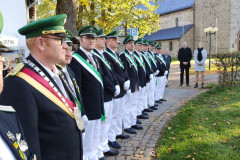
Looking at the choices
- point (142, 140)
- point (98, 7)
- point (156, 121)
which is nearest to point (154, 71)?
point (156, 121)

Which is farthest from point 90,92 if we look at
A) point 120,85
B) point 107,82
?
point 120,85

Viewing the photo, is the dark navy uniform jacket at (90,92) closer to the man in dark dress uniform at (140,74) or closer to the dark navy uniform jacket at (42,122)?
the dark navy uniform jacket at (42,122)

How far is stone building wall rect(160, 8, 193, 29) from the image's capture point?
145 ft

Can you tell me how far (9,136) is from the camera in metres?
1.16

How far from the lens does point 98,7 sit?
14250 mm

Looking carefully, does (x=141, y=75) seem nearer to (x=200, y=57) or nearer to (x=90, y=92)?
(x=90, y=92)

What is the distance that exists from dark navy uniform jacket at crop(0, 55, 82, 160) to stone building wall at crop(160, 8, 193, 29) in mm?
46102

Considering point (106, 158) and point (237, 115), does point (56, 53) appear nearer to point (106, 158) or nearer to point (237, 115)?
point (106, 158)

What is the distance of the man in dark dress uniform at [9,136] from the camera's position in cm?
110

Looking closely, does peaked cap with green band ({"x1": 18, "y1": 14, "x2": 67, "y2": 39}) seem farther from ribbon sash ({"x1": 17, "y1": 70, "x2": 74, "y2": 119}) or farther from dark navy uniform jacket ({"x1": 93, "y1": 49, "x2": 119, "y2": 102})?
dark navy uniform jacket ({"x1": 93, "y1": 49, "x2": 119, "y2": 102})

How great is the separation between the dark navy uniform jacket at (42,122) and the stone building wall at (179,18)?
46.1 m

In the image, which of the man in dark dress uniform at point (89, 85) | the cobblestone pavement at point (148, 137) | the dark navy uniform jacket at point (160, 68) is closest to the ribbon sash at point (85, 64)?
the man in dark dress uniform at point (89, 85)

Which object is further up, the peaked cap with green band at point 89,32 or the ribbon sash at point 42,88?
the peaked cap with green band at point 89,32

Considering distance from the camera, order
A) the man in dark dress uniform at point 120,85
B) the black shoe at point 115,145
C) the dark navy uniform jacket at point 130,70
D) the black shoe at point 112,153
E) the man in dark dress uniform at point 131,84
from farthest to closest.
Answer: the dark navy uniform jacket at point 130,70, the man in dark dress uniform at point 131,84, the man in dark dress uniform at point 120,85, the black shoe at point 115,145, the black shoe at point 112,153
